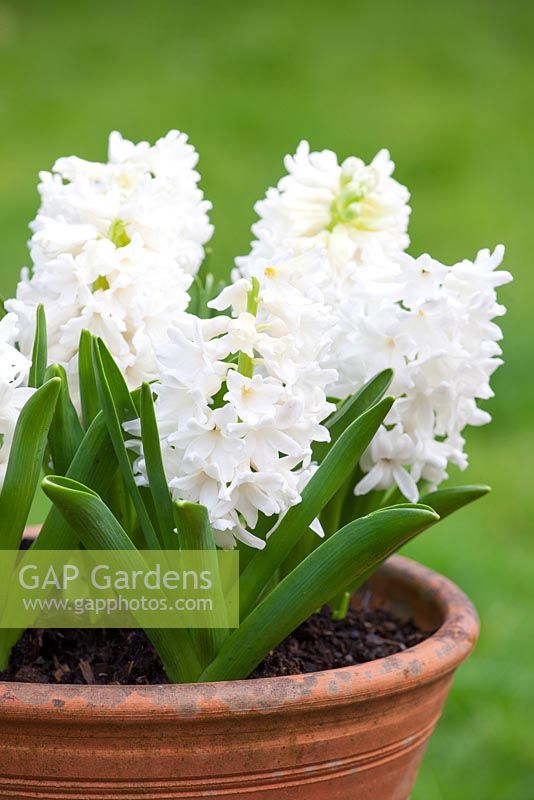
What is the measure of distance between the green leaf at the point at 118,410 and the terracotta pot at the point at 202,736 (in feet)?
0.53

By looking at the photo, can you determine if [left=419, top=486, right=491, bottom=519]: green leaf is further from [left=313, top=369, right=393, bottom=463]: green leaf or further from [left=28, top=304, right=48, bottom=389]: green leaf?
[left=28, top=304, right=48, bottom=389]: green leaf

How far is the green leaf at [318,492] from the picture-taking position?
98 cm

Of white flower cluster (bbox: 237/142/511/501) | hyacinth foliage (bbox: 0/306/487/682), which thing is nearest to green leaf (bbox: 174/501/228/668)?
hyacinth foliage (bbox: 0/306/487/682)

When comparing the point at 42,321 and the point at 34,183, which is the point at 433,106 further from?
the point at 42,321

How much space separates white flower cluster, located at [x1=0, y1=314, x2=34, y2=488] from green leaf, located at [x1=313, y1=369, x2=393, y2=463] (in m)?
0.29

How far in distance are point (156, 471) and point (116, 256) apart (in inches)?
9.4

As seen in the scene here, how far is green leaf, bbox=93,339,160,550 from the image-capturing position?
952 mm

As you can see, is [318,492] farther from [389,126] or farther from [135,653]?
[389,126]

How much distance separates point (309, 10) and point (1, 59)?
1.89m

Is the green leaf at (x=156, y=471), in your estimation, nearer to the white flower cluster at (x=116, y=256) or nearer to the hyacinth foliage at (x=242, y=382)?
the hyacinth foliage at (x=242, y=382)

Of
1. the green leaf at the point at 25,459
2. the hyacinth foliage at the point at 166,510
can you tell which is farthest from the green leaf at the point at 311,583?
the green leaf at the point at 25,459

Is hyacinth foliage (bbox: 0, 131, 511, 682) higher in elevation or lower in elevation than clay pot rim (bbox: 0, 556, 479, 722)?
higher

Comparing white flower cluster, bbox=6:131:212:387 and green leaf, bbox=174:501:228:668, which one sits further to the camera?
white flower cluster, bbox=6:131:212:387

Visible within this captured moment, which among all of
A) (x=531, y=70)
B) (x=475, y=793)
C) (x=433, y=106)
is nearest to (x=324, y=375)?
(x=475, y=793)
